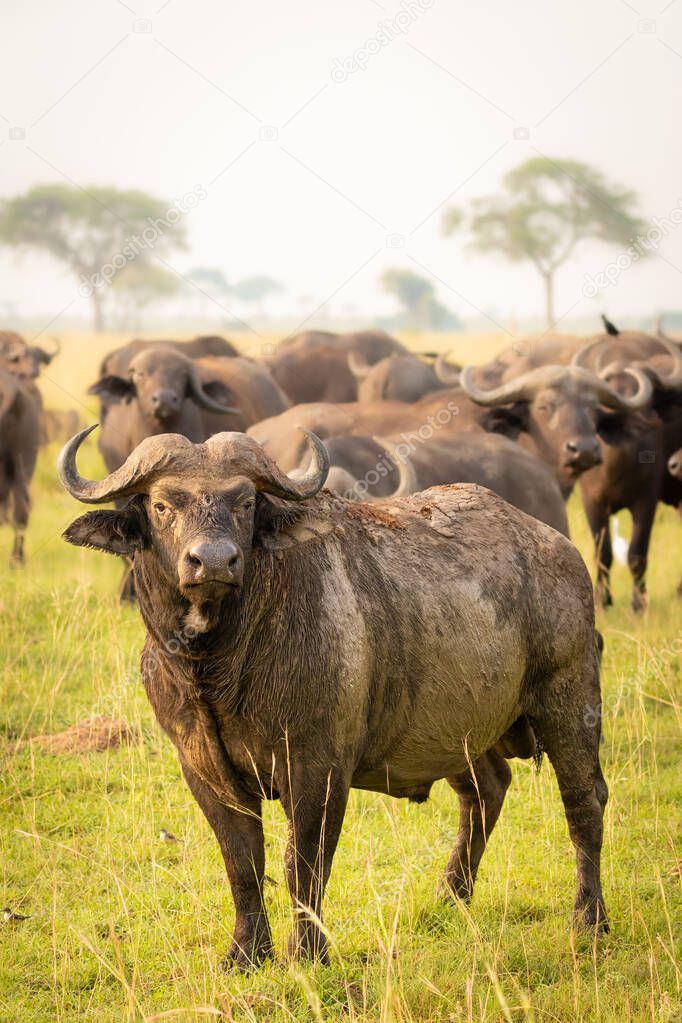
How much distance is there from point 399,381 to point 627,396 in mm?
4653

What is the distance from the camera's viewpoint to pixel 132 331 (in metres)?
63.3

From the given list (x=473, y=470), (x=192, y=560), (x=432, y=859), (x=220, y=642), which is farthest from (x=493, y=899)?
(x=473, y=470)

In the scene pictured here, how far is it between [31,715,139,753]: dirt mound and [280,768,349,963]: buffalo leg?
3020 millimetres

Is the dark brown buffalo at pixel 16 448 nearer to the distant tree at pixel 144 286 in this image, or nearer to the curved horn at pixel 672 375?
the curved horn at pixel 672 375

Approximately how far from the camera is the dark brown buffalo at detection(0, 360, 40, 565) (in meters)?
14.5

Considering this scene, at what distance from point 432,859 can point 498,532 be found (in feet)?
5.45

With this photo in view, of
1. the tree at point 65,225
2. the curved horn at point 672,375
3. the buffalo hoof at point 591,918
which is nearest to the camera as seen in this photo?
the buffalo hoof at point 591,918

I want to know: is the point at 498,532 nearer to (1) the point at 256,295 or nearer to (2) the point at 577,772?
(2) the point at 577,772

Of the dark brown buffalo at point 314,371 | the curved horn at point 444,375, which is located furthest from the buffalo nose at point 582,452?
the dark brown buffalo at point 314,371

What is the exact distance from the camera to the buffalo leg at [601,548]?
39.8 ft

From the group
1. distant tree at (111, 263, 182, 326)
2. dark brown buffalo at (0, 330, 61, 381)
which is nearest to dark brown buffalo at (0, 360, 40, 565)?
dark brown buffalo at (0, 330, 61, 381)

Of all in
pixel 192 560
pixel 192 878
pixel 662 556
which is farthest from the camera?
pixel 662 556

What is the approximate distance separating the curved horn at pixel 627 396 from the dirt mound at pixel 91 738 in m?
5.95

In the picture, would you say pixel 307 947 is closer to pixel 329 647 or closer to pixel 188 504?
pixel 329 647
